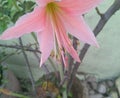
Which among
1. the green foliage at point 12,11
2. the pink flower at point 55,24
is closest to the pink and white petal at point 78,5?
the pink flower at point 55,24

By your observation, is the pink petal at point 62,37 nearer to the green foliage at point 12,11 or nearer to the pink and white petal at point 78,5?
the pink and white petal at point 78,5

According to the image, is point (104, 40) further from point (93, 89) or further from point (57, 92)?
point (57, 92)

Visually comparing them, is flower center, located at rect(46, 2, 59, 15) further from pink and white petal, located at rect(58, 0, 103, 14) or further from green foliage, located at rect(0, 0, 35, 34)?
green foliage, located at rect(0, 0, 35, 34)

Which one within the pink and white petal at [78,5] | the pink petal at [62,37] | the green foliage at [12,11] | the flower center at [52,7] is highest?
the pink and white petal at [78,5]

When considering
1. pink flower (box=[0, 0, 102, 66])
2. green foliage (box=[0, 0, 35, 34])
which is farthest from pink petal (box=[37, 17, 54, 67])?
green foliage (box=[0, 0, 35, 34])

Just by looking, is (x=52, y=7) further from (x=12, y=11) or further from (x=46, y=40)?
(x=12, y=11)

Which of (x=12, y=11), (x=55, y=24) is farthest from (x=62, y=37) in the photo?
(x=12, y=11)

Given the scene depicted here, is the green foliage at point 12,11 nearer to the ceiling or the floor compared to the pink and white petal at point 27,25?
nearer to the floor
